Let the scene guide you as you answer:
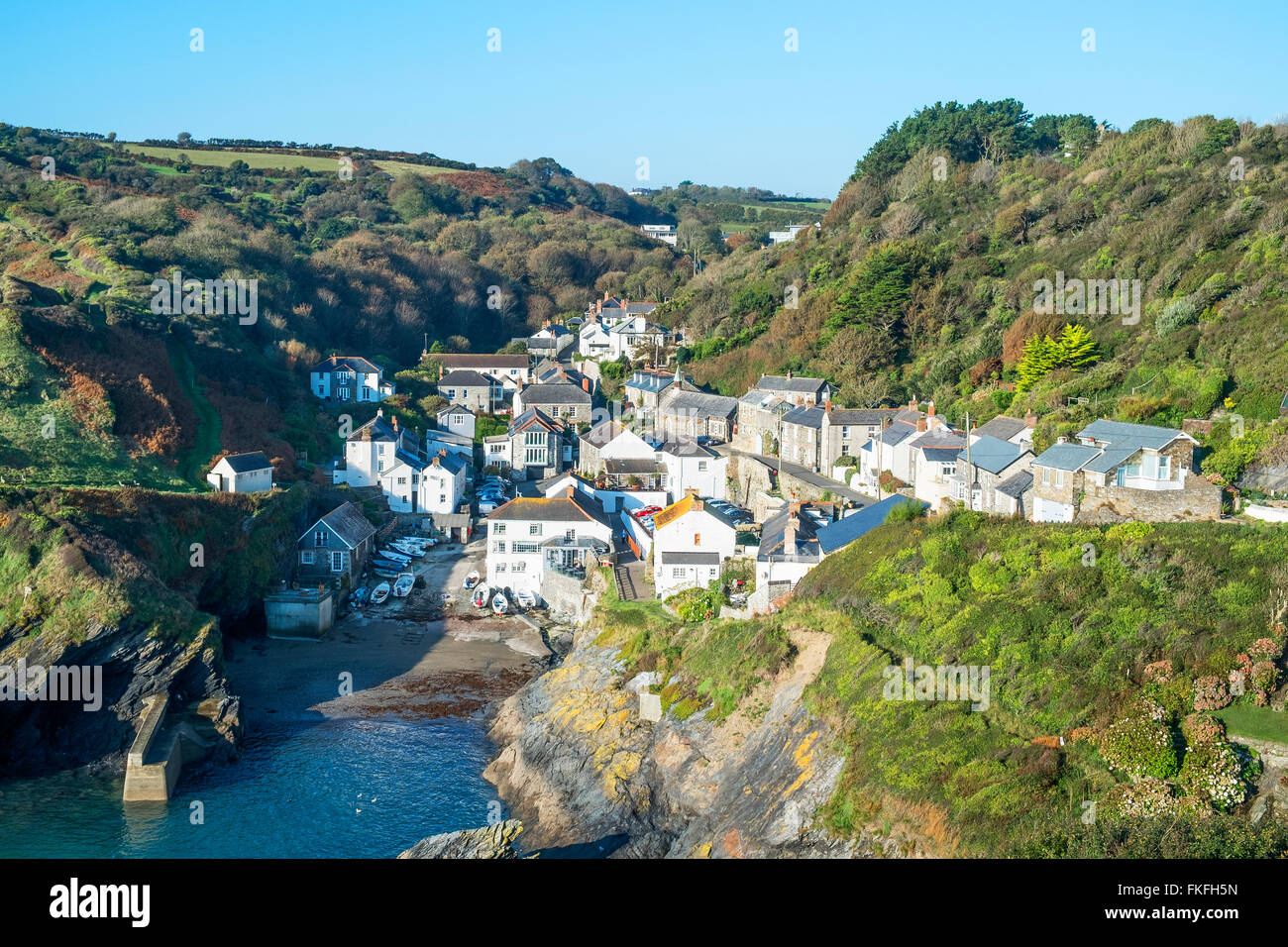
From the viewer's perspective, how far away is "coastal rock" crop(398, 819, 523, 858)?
1794cm

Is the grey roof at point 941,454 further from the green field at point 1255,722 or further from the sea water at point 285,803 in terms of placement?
the green field at point 1255,722

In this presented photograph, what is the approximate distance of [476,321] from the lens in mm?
85062

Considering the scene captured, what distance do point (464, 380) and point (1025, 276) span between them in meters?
32.1

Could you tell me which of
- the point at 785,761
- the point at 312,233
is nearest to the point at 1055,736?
the point at 785,761

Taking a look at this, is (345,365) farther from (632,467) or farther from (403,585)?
(403,585)

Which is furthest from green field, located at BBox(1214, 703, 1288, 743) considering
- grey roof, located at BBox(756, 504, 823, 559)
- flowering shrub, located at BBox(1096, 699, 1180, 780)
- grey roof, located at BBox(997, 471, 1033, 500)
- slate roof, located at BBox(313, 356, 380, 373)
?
slate roof, located at BBox(313, 356, 380, 373)

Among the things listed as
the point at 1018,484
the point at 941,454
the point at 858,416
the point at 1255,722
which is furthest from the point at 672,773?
the point at 858,416

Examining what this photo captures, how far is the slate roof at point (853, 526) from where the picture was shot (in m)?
28.1

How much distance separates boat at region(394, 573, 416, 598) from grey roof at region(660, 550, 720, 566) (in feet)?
37.2

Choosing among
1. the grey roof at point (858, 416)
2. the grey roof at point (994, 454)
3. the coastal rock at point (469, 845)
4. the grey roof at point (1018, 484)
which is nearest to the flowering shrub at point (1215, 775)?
the coastal rock at point (469, 845)

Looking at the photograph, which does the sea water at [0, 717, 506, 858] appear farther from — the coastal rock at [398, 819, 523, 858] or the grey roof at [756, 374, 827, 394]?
the grey roof at [756, 374, 827, 394]

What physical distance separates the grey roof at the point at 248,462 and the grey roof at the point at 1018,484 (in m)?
27.5
